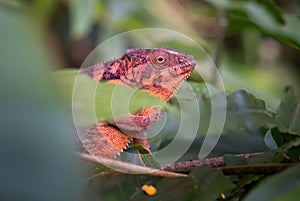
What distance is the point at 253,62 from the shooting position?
265 cm

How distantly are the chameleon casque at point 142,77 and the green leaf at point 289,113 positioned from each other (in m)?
0.13

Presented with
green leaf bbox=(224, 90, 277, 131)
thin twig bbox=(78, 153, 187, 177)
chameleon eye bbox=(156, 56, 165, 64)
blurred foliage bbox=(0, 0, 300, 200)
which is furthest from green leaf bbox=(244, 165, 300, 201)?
chameleon eye bbox=(156, 56, 165, 64)

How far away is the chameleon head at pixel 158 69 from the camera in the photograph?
2.53ft

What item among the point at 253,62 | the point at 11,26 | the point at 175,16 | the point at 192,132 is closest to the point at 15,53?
the point at 11,26

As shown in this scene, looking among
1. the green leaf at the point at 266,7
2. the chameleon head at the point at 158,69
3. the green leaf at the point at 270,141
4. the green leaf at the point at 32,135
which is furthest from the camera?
the green leaf at the point at 266,7

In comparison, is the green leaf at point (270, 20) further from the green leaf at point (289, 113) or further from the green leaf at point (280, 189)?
the green leaf at point (280, 189)

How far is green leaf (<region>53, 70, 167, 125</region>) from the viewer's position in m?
0.52

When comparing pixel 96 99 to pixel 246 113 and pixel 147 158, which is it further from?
pixel 246 113

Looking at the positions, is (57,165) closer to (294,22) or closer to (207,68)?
(294,22)

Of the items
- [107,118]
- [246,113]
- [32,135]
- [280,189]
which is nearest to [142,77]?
[246,113]

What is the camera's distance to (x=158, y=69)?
798 millimetres

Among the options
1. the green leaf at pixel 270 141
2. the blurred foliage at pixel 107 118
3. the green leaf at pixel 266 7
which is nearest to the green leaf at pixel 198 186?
the blurred foliage at pixel 107 118

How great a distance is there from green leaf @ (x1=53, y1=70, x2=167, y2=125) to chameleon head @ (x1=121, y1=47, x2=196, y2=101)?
0.19m

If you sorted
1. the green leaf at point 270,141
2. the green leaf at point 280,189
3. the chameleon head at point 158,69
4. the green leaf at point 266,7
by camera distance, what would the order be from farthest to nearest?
1. the green leaf at point 266,7
2. the chameleon head at point 158,69
3. the green leaf at point 270,141
4. the green leaf at point 280,189
